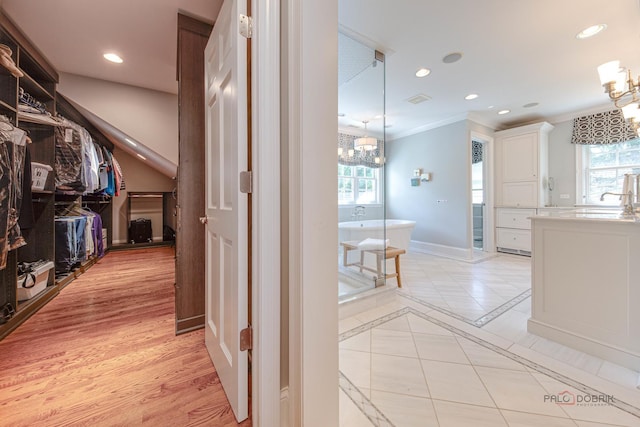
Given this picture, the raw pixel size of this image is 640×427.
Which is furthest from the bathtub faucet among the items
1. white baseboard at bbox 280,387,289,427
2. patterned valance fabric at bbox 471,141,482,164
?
white baseboard at bbox 280,387,289,427

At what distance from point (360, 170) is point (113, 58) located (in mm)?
3557

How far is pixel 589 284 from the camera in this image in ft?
5.24

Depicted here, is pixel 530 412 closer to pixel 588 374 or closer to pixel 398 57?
pixel 588 374

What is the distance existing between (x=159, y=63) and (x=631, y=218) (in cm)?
432

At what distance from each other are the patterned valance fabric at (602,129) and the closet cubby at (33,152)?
710 centimetres

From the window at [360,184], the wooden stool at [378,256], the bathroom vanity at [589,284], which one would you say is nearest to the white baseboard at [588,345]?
the bathroom vanity at [589,284]

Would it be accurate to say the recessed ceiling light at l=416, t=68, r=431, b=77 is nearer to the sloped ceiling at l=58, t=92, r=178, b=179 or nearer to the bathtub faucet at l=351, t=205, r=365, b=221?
the bathtub faucet at l=351, t=205, r=365, b=221

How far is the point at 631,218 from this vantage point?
1.51 metres

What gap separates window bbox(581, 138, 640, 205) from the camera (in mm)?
3713

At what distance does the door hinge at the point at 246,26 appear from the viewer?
3.24 ft

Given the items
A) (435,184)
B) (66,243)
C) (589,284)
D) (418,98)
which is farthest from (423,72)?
(66,243)

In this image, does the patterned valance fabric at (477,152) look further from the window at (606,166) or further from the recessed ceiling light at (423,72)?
the recessed ceiling light at (423,72)

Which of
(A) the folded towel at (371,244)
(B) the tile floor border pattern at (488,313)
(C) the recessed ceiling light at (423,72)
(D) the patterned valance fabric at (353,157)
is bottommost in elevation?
(B) the tile floor border pattern at (488,313)

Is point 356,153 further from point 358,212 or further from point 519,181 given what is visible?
point 519,181
